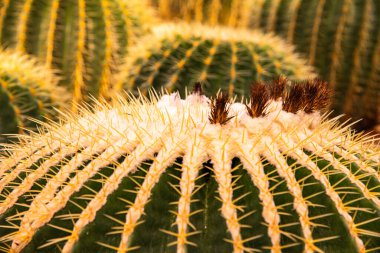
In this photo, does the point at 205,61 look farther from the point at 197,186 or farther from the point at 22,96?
the point at 197,186

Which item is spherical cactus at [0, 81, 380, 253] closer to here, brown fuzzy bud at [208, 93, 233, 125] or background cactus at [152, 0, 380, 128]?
brown fuzzy bud at [208, 93, 233, 125]

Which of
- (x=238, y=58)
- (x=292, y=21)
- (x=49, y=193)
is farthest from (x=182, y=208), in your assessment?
(x=292, y=21)

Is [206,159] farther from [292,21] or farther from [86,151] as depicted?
[292,21]

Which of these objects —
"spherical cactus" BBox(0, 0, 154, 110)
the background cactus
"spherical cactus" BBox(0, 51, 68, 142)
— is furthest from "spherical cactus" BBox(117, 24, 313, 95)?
the background cactus

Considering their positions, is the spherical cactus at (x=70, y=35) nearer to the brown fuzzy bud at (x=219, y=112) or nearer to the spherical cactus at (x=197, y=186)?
the spherical cactus at (x=197, y=186)

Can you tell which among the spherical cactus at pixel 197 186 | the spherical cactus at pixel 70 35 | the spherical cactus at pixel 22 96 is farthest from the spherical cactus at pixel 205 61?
the spherical cactus at pixel 197 186

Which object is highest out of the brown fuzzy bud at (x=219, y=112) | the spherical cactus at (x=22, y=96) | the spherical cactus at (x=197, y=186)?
the brown fuzzy bud at (x=219, y=112)
